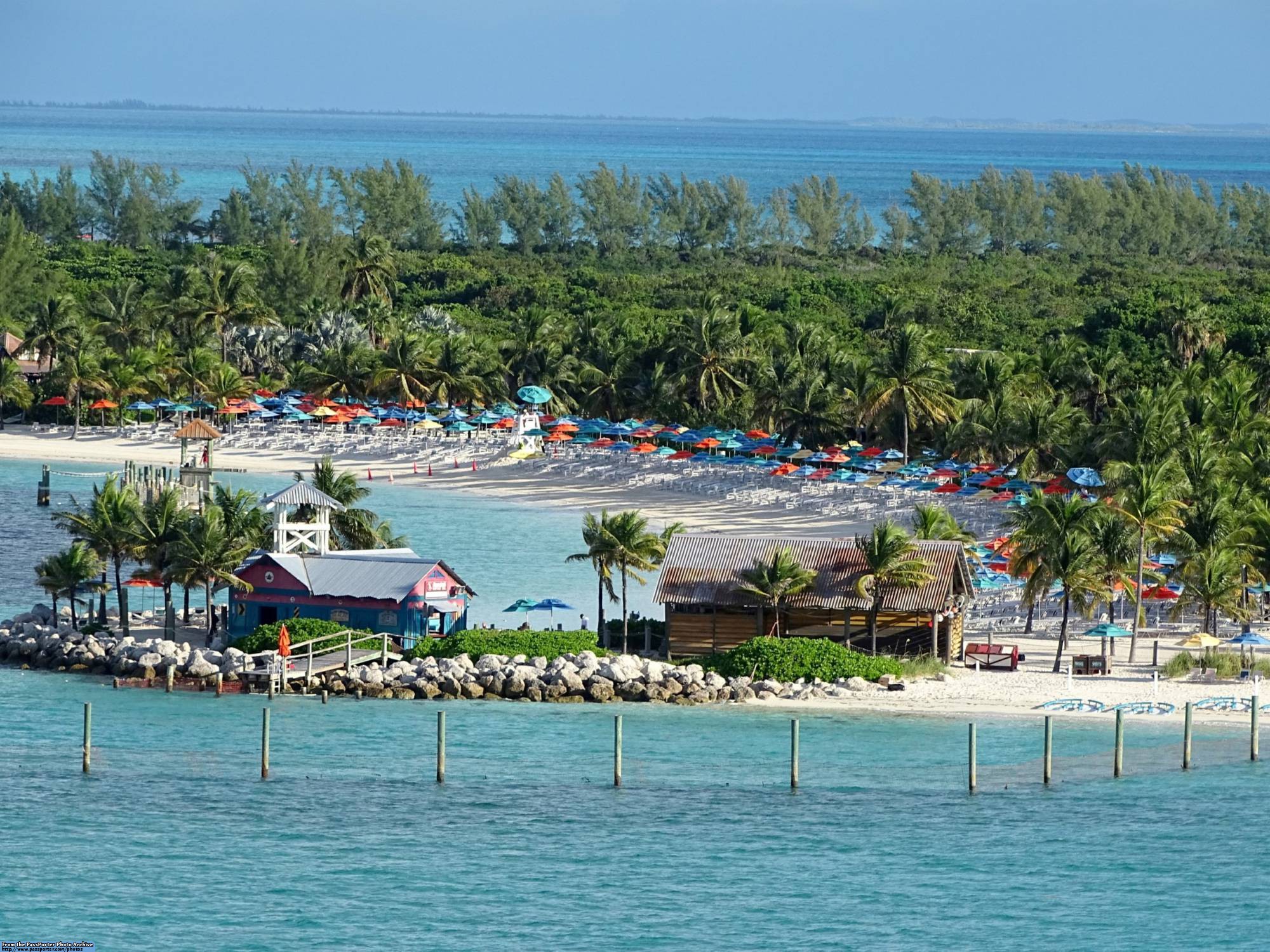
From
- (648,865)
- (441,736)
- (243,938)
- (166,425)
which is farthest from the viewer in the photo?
(166,425)

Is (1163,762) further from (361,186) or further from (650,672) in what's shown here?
(361,186)

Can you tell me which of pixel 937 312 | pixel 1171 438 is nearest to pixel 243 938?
pixel 1171 438

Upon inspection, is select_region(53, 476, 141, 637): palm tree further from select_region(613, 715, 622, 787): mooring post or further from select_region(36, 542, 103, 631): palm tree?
select_region(613, 715, 622, 787): mooring post

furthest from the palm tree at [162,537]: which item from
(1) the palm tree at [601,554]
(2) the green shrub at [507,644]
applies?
(1) the palm tree at [601,554]

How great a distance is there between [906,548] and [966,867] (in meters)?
12.0

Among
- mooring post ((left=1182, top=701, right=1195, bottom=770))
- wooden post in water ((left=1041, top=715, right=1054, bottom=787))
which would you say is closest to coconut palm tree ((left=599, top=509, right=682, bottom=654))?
wooden post in water ((left=1041, top=715, right=1054, bottom=787))

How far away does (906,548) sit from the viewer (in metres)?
51.4

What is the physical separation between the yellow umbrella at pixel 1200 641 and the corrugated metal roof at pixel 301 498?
867 inches

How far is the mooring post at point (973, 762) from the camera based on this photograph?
43.5m

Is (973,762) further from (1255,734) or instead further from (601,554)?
(601,554)

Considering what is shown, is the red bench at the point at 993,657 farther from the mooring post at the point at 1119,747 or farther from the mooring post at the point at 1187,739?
the mooring post at the point at 1187,739

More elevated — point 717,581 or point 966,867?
point 717,581

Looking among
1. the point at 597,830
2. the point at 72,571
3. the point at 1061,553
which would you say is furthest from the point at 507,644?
the point at 1061,553

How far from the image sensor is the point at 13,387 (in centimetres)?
9769
